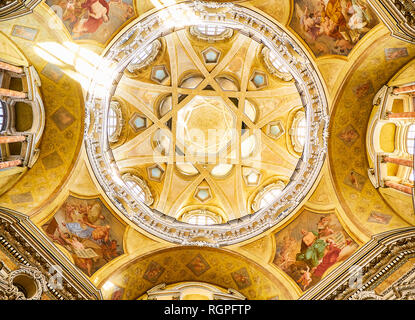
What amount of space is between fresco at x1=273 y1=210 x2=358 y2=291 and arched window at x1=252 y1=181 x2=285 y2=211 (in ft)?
14.8

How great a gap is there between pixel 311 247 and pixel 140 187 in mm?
10789

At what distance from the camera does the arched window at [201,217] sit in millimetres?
22578

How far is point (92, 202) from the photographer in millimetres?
17172

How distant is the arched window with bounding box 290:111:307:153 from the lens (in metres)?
22.0

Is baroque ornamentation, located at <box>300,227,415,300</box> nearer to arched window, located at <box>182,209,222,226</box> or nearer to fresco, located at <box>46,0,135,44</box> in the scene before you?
arched window, located at <box>182,209,222,226</box>

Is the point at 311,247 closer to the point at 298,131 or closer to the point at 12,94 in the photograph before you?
the point at 298,131

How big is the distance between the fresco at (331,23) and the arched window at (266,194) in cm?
895

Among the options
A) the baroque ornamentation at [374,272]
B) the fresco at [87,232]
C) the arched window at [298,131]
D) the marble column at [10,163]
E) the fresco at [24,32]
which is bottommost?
the baroque ornamentation at [374,272]

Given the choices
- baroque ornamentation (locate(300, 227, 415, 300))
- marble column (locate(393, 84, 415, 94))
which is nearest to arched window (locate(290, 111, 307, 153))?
marble column (locate(393, 84, 415, 94))

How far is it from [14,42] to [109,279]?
10.8 metres

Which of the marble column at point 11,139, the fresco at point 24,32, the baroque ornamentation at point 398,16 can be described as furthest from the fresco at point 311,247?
the fresco at point 24,32

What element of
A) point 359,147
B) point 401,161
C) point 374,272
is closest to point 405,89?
point 401,161

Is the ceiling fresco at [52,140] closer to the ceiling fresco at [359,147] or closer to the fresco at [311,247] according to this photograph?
the fresco at [311,247]
